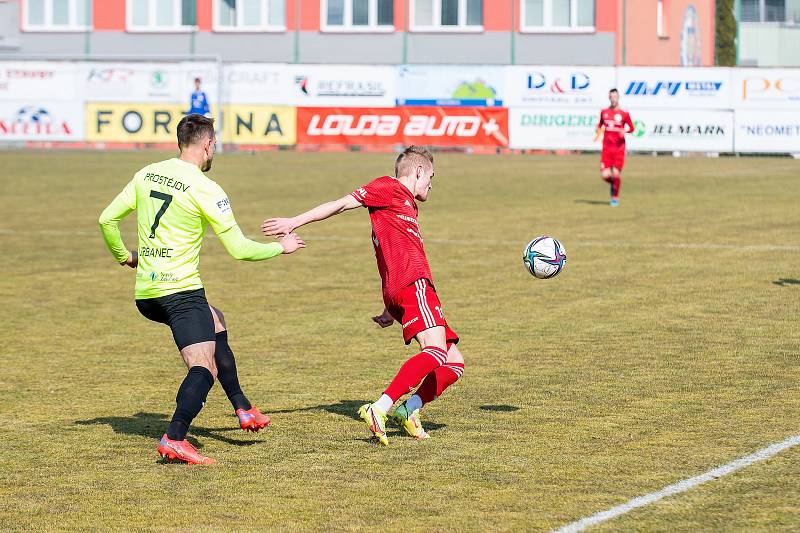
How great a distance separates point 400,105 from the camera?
44.8 metres

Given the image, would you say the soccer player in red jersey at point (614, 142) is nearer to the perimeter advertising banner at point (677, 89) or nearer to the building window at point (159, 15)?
the perimeter advertising banner at point (677, 89)

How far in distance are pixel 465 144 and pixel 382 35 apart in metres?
10.5

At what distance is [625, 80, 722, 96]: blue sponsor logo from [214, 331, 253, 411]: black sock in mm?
35878

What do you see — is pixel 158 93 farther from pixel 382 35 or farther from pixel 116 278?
pixel 116 278

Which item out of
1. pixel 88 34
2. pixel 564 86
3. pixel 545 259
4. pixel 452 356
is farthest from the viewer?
pixel 88 34

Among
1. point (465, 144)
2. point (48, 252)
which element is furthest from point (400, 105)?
point (48, 252)

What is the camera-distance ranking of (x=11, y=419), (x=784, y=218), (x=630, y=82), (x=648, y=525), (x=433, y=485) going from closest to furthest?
(x=648, y=525)
(x=433, y=485)
(x=11, y=419)
(x=784, y=218)
(x=630, y=82)

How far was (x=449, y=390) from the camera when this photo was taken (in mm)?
9805

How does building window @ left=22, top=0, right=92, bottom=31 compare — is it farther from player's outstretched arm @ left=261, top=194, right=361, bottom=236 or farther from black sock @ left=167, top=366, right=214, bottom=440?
black sock @ left=167, top=366, right=214, bottom=440

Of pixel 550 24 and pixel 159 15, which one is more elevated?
pixel 159 15

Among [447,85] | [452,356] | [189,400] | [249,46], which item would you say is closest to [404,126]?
[447,85]

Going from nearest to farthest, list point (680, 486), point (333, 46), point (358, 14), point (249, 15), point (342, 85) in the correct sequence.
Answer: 1. point (680, 486)
2. point (342, 85)
3. point (333, 46)
4. point (358, 14)
5. point (249, 15)

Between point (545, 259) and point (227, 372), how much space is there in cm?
288

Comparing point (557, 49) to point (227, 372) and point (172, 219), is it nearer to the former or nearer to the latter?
point (227, 372)
